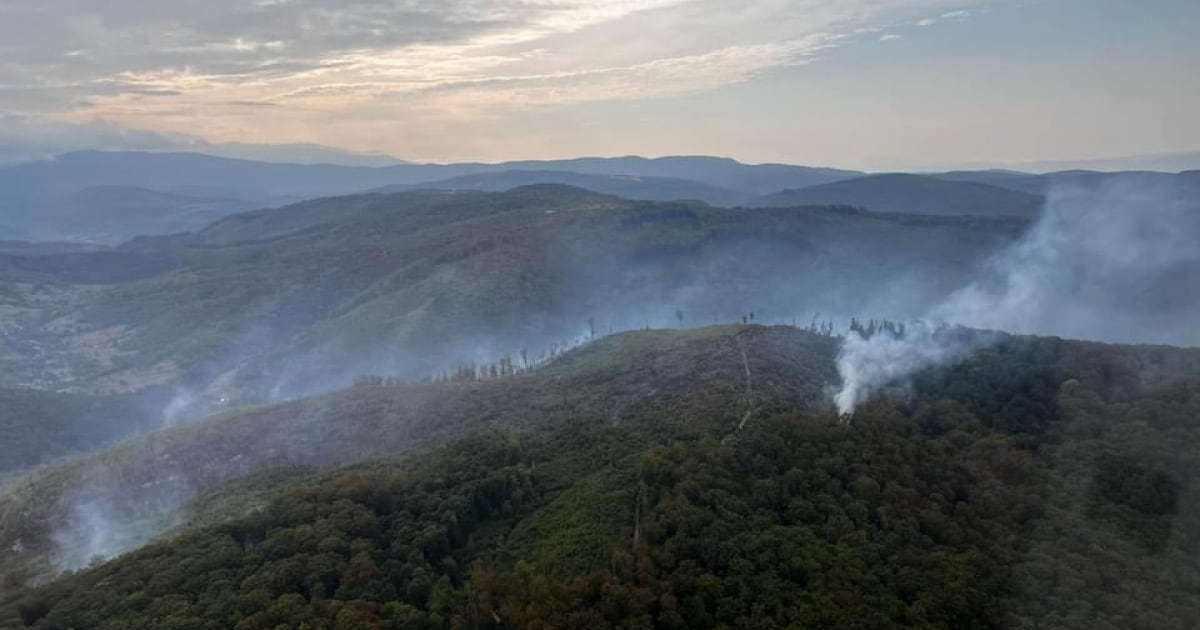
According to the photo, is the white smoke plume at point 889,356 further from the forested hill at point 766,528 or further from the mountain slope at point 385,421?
the forested hill at point 766,528

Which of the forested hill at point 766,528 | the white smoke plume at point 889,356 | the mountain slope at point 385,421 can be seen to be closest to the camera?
the forested hill at point 766,528

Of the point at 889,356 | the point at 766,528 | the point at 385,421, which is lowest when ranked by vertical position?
the point at 385,421

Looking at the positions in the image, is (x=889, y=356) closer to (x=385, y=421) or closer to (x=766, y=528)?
(x=766, y=528)

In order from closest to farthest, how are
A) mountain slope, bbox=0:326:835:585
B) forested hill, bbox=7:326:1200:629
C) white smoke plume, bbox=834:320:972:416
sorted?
forested hill, bbox=7:326:1200:629 < white smoke plume, bbox=834:320:972:416 < mountain slope, bbox=0:326:835:585

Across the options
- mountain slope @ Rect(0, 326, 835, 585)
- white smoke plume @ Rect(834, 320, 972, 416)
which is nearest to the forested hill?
white smoke plume @ Rect(834, 320, 972, 416)

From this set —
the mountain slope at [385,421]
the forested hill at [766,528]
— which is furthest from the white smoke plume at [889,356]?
the forested hill at [766,528]

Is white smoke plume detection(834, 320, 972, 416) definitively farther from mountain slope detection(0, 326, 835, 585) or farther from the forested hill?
the forested hill

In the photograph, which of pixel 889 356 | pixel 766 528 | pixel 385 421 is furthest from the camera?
pixel 385 421

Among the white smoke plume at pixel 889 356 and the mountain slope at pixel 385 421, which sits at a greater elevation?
the white smoke plume at pixel 889 356

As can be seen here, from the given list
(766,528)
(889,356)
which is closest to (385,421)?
(889,356)

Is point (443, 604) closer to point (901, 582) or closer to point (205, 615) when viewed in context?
point (205, 615)
